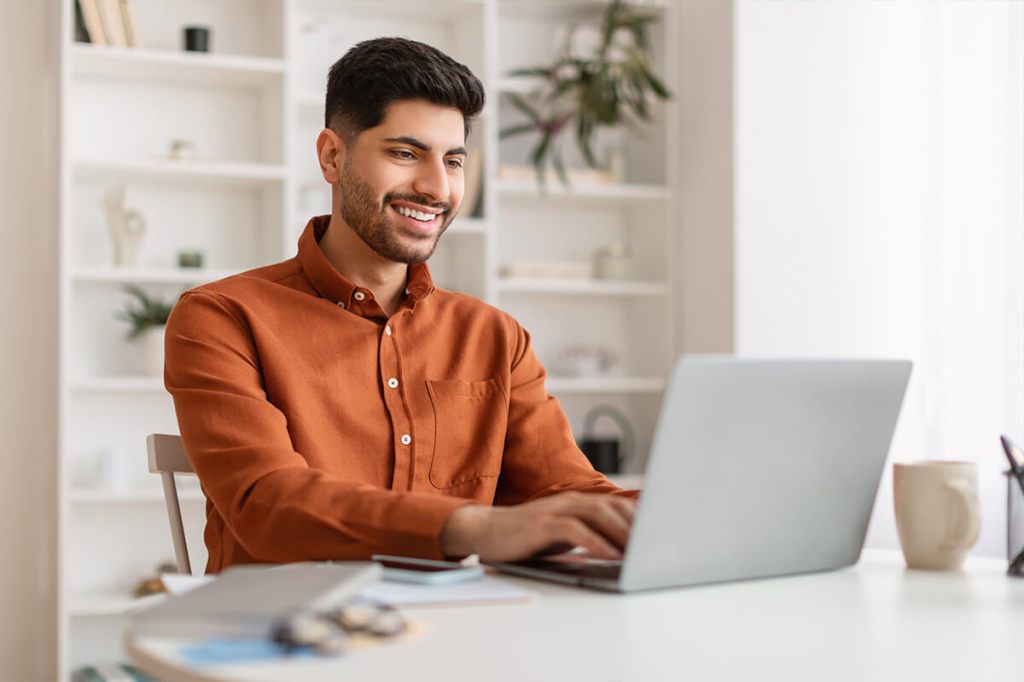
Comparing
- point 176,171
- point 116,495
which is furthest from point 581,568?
point 176,171

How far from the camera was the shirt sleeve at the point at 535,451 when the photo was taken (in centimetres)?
170

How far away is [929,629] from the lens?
39.4 inches

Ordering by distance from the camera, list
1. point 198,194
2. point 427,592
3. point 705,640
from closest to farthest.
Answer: point 705,640, point 427,592, point 198,194

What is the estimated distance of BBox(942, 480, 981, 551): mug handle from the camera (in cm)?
128

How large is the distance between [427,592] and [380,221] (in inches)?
31.2

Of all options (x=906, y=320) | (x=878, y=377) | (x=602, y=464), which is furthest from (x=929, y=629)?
(x=602, y=464)

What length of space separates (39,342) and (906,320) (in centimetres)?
249

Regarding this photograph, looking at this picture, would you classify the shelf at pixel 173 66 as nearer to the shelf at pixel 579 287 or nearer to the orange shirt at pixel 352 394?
the shelf at pixel 579 287

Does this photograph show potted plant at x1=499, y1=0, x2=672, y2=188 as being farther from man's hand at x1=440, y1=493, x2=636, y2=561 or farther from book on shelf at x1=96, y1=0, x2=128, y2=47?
man's hand at x1=440, y1=493, x2=636, y2=561

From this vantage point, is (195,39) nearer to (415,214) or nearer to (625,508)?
(415,214)

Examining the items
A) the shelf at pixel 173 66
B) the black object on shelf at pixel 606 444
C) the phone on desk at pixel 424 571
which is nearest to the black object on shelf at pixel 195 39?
the shelf at pixel 173 66

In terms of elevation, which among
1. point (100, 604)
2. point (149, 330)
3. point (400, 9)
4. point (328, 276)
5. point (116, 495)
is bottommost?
point (100, 604)

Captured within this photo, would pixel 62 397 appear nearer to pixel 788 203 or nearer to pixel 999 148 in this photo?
pixel 788 203

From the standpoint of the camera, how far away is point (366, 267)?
5.84ft
